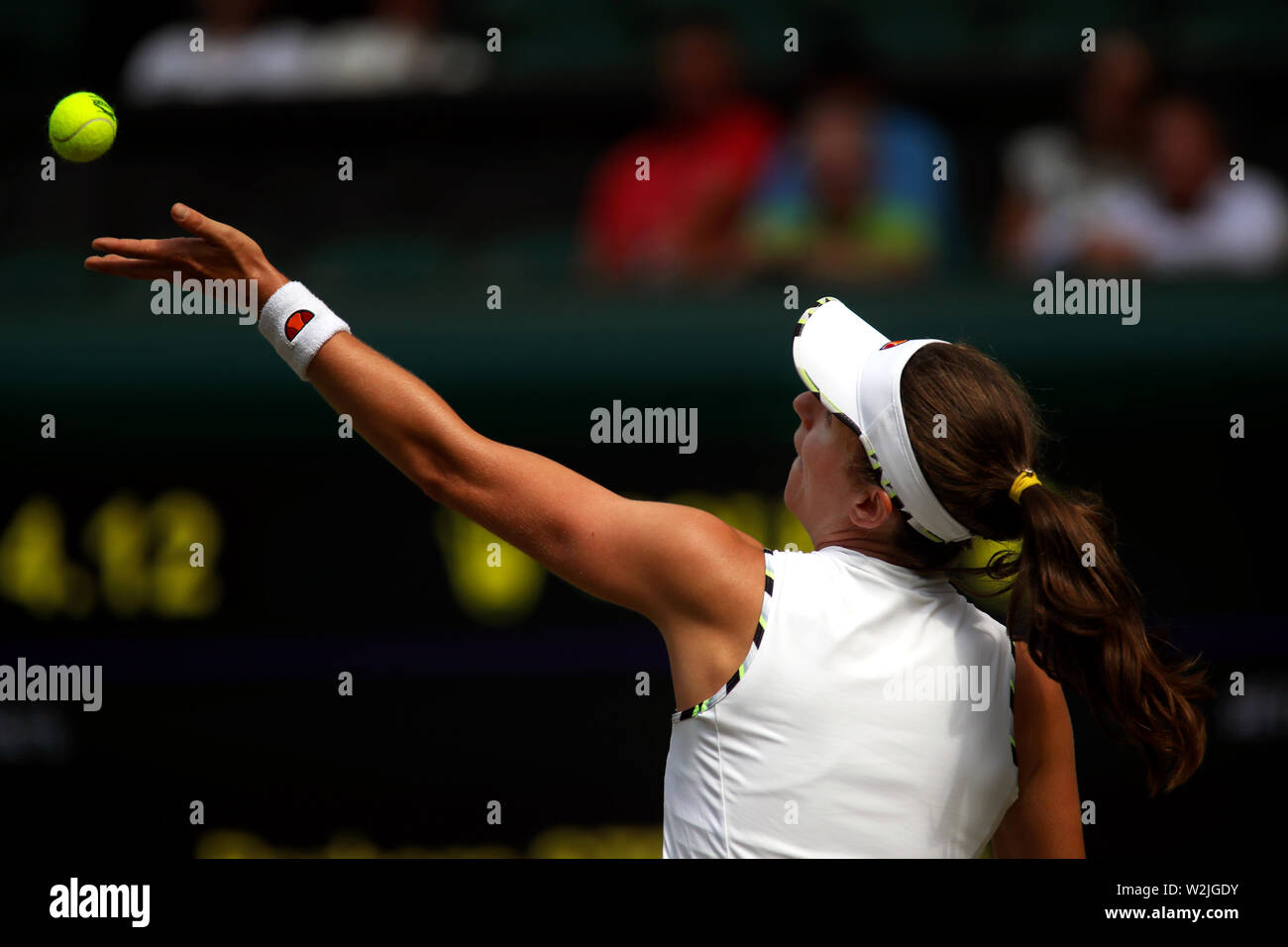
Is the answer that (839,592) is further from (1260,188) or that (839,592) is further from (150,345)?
(1260,188)

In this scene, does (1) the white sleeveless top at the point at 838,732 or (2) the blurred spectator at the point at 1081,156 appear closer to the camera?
(1) the white sleeveless top at the point at 838,732

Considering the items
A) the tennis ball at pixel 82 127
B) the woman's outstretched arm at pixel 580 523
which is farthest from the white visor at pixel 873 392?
the tennis ball at pixel 82 127

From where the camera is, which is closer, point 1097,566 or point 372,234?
point 1097,566

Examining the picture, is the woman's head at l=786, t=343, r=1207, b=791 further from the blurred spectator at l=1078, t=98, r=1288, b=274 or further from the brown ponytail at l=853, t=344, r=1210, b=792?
the blurred spectator at l=1078, t=98, r=1288, b=274

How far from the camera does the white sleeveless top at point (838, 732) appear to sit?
202 centimetres

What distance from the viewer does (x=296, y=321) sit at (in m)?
2.22

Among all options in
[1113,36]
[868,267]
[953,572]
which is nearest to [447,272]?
[868,267]

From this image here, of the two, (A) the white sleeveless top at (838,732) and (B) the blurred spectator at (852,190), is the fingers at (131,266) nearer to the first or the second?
(A) the white sleeveless top at (838,732)

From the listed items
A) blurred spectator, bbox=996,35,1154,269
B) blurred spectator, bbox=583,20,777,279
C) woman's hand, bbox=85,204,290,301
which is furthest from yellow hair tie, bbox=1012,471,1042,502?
blurred spectator, bbox=996,35,1154,269

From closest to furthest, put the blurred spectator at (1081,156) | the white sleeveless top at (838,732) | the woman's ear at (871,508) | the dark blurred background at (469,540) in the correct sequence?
1. the white sleeveless top at (838,732)
2. the woman's ear at (871,508)
3. the dark blurred background at (469,540)
4. the blurred spectator at (1081,156)

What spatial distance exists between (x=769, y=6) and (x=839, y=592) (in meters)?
4.29

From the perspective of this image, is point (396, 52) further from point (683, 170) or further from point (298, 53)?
point (683, 170)

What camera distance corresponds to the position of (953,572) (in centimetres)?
219

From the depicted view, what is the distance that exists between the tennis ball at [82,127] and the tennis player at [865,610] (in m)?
1.04
